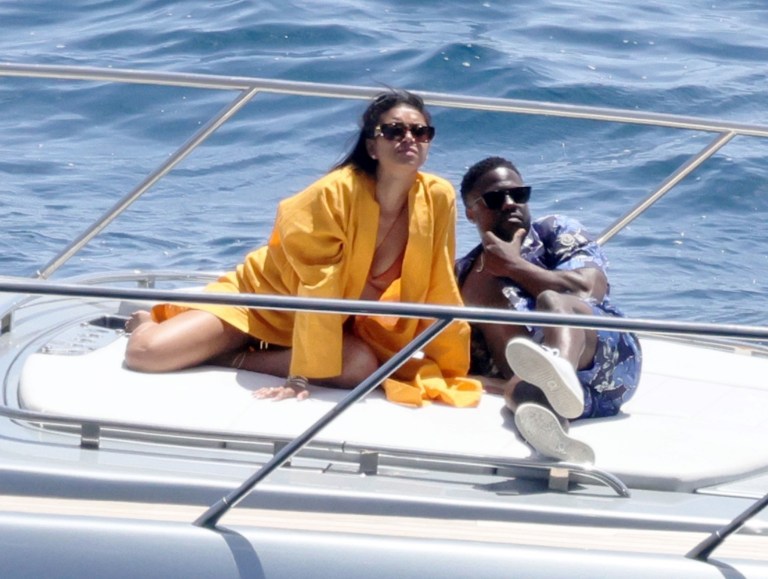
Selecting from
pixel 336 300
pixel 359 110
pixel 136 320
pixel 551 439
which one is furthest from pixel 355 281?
pixel 359 110

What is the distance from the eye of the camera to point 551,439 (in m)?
2.59

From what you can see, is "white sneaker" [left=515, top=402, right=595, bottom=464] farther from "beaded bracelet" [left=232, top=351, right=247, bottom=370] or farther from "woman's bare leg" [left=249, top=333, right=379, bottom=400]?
"beaded bracelet" [left=232, top=351, right=247, bottom=370]

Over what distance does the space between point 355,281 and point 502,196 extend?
1.45 ft

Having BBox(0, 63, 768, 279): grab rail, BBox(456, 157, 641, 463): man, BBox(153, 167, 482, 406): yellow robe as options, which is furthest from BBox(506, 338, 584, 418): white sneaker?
BBox(0, 63, 768, 279): grab rail

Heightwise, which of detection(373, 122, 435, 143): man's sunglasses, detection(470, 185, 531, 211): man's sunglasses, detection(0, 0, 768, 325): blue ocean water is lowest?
detection(0, 0, 768, 325): blue ocean water

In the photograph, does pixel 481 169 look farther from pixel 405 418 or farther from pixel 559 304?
pixel 405 418

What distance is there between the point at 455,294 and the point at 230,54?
602cm

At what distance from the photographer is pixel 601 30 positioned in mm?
9570

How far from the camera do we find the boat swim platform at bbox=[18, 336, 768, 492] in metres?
2.65

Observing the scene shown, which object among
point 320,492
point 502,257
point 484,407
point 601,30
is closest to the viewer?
point 320,492

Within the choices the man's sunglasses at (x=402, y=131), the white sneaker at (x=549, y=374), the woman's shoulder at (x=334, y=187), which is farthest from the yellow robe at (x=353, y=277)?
the white sneaker at (x=549, y=374)

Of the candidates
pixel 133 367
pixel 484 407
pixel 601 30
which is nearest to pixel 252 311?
pixel 133 367

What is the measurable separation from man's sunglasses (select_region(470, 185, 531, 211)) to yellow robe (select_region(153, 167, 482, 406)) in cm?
14

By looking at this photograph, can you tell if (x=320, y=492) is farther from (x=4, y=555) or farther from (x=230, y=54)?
(x=230, y=54)
